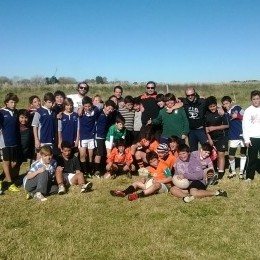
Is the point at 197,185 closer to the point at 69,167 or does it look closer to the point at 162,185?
the point at 162,185

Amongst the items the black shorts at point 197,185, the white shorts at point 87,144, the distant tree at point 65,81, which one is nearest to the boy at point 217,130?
the black shorts at point 197,185

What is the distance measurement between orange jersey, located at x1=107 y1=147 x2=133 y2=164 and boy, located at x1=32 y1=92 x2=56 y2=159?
5.04 feet

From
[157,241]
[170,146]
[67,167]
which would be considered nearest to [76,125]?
[67,167]

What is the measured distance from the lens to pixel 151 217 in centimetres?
641

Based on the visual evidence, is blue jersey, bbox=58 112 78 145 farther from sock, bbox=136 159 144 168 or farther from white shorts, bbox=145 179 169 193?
white shorts, bbox=145 179 169 193

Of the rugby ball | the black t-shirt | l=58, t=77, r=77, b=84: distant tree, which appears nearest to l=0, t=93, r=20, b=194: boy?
the black t-shirt

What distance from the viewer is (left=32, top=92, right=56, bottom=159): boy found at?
334 inches

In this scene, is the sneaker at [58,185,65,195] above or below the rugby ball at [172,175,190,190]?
below

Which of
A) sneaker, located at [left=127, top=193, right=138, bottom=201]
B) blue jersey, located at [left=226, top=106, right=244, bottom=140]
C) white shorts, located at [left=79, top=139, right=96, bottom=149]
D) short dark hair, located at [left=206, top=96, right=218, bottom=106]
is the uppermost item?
short dark hair, located at [left=206, top=96, right=218, bottom=106]

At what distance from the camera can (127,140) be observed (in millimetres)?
9586

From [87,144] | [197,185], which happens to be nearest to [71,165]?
[87,144]

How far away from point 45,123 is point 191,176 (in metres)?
3.63

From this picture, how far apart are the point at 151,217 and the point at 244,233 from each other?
5.31 feet

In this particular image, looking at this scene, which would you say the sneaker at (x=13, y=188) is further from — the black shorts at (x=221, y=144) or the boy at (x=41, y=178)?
the black shorts at (x=221, y=144)
